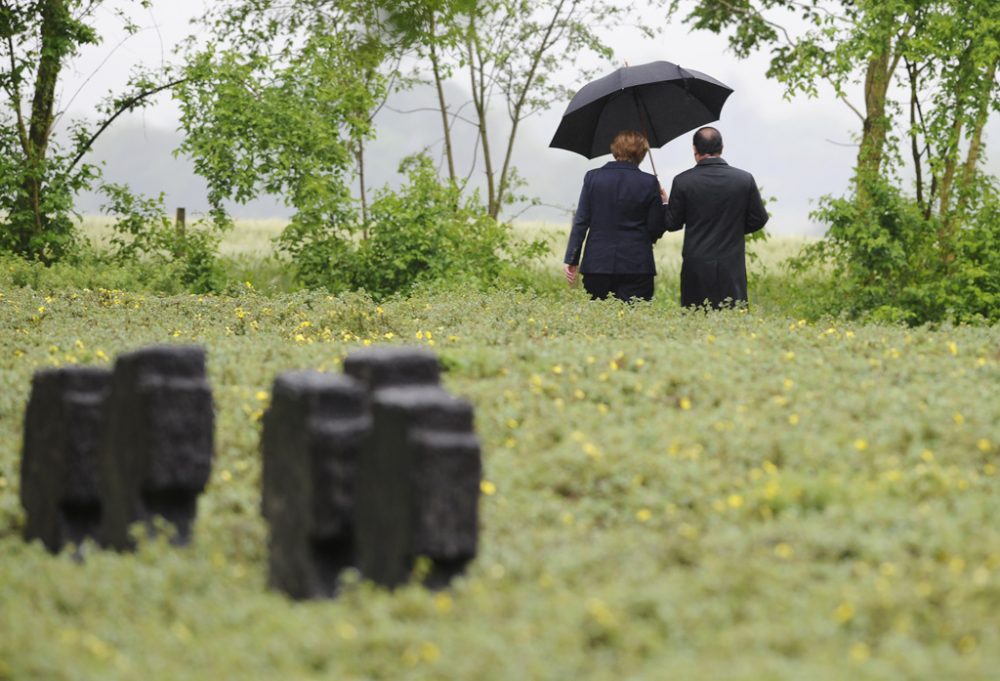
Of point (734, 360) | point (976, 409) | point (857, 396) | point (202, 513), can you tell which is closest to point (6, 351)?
point (202, 513)

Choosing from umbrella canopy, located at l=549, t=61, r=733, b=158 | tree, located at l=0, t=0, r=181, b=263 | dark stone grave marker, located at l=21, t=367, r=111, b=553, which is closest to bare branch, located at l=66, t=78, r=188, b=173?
tree, located at l=0, t=0, r=181, b=263

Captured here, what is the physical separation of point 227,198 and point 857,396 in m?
11.5

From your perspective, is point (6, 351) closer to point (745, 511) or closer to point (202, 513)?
point (202, 513)

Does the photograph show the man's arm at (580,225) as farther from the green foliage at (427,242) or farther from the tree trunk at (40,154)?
the tree trunk at (40,154)

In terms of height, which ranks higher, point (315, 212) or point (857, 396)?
point (315, 212)

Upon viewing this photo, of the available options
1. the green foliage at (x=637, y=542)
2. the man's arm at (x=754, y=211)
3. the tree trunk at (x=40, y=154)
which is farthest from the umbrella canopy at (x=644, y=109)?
the tree trunk at (x=40, y=154)

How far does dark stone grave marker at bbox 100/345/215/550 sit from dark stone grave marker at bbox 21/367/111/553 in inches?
12.1

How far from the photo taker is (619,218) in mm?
10430

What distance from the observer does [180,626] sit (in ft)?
13.2

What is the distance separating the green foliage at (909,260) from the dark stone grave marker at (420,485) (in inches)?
395

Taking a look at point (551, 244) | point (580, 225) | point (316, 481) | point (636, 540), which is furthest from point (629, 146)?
point (551, 244)

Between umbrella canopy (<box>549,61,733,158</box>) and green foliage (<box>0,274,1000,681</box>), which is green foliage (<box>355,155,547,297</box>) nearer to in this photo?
umbrella canopy (<box>549,61,733,158</box>)

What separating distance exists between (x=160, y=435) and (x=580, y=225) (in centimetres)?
628

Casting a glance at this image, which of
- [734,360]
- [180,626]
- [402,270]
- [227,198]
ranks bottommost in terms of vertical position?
[180,626]
